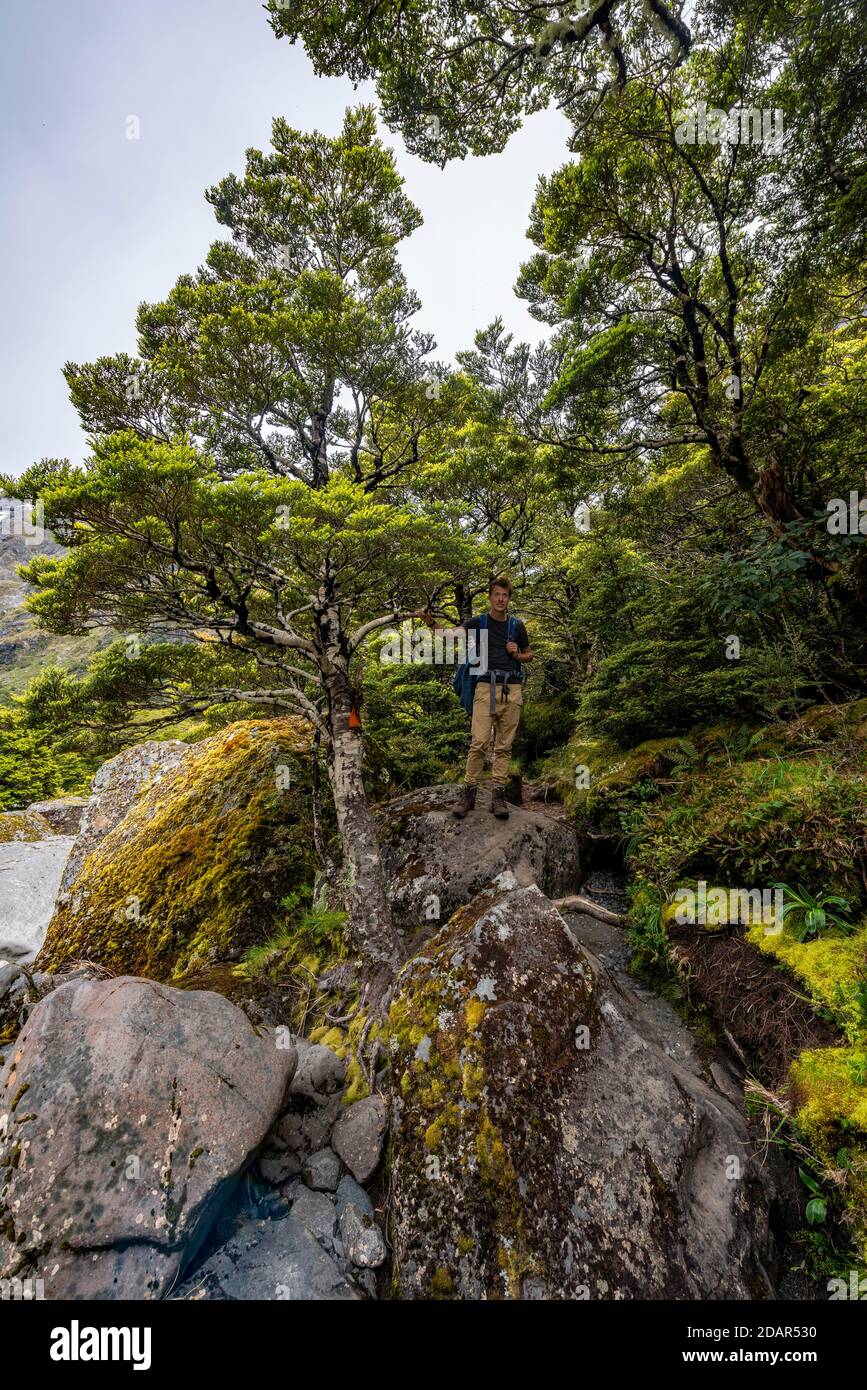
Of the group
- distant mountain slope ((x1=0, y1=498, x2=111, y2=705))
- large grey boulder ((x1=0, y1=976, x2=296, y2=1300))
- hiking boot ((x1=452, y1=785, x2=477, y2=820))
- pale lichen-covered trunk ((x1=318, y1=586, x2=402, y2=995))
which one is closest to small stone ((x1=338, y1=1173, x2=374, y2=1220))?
large grey boulder ((x1=0, y1=976, x2=296, y2=1300))

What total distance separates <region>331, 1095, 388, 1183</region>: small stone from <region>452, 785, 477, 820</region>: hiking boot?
11.6ft

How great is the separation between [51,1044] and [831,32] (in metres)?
13.7

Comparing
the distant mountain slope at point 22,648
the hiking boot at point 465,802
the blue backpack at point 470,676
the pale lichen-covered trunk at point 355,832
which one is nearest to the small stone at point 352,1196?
the pale lichen-covered trunk at point 355,832

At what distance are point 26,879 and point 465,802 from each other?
1273 cm

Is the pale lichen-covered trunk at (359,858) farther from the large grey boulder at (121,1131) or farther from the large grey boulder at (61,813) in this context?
the large grey boulder at (61,813)

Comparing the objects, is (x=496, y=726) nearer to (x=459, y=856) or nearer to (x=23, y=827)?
(x=459, y=856)

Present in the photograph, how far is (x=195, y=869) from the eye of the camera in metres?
7.16

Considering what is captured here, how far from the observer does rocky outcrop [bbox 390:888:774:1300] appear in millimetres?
2918

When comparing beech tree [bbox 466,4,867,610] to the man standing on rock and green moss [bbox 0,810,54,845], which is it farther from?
green moss [bbox 0,810,54,845]

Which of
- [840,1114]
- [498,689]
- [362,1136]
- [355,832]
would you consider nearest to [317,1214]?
[362,1136]

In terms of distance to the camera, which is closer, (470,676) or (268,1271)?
(268,1271)

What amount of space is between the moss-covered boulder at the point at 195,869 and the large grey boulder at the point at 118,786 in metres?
0.17

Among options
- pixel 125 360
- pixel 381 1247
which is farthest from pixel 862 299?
pixel 381 1247

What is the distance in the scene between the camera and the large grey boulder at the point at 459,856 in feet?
21.0
